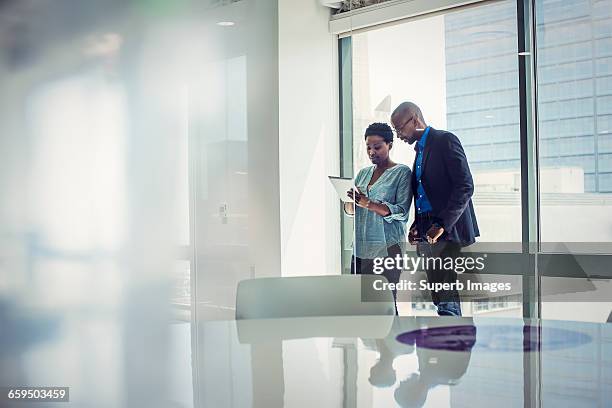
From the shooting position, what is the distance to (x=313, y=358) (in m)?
1.08

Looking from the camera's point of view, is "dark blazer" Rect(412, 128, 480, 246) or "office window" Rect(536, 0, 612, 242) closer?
"office window" Rect(536, 0, 612, 242)

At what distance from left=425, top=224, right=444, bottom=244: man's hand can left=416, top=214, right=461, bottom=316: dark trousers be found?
0.02 metres

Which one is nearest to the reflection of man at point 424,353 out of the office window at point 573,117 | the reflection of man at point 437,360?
the reflection of man at point 437,360

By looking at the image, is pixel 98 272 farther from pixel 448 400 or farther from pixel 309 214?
pixel 309 214

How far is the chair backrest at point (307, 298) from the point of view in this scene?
6.14 ft

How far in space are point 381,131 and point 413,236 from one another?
675mm

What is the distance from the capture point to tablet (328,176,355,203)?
13.8ft

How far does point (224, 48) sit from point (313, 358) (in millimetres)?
3392

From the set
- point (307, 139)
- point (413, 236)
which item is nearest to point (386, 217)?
point (413, 236)

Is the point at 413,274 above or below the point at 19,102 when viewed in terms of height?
below

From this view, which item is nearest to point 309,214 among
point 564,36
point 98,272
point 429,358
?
point 564,36

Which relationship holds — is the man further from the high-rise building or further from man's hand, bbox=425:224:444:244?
the high-rise building

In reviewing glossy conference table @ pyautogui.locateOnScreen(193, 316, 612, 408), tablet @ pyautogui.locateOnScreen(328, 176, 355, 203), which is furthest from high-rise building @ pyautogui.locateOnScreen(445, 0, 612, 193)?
glossy conference table @ pyautogui.locateOnScreen(193, 316, 612, 408)

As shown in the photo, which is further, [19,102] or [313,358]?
[19,102]
